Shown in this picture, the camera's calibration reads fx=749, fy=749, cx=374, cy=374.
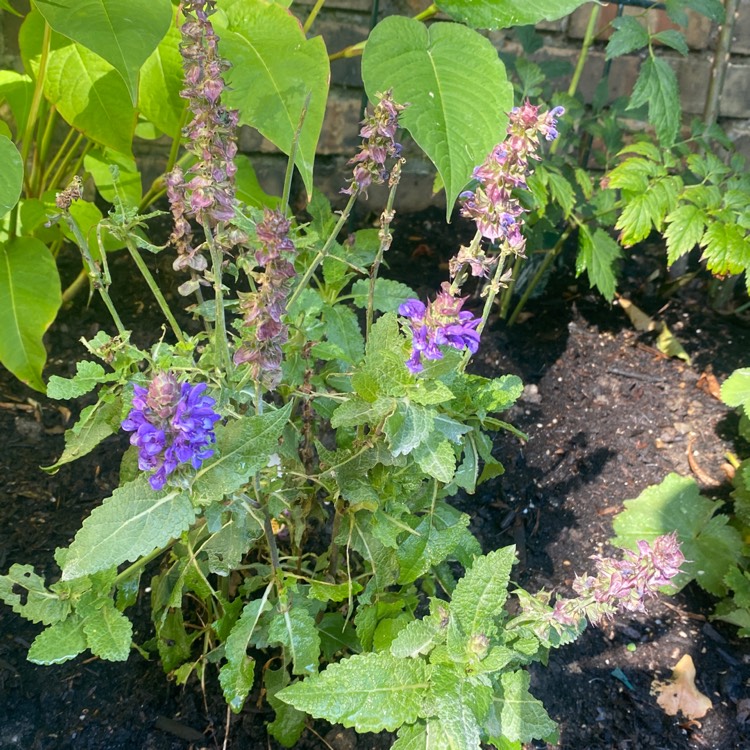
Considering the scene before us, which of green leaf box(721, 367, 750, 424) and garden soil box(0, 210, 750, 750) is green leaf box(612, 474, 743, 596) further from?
green leaf box(721, 367, 750, 424)

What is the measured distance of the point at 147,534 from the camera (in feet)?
2.48

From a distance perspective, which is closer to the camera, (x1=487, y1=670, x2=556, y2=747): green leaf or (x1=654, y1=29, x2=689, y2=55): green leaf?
(x1=487, y1=670, x2=556, y2=747): green leaf

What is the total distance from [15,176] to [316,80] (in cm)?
42

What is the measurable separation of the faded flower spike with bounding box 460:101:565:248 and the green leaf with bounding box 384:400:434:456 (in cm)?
22

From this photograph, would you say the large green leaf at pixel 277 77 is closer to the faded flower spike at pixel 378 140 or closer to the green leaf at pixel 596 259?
the faded flower spike at pixel 378 140

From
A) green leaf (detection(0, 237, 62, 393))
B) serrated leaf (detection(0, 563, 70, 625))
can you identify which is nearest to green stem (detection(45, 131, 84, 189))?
green leaf (detection(0, 237, 62, 393))

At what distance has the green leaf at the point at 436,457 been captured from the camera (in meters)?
0.84

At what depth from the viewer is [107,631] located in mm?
932

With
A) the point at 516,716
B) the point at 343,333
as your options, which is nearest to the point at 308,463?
the point at 343,333

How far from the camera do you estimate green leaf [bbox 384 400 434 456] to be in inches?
32.7

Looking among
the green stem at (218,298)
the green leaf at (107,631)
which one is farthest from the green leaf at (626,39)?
the green leaf at (107,631)

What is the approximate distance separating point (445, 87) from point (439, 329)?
1.36 ft

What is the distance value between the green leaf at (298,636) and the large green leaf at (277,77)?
56cm

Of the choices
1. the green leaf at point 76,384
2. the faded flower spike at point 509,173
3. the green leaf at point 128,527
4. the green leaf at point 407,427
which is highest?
the faded flower spike at point 509,173
